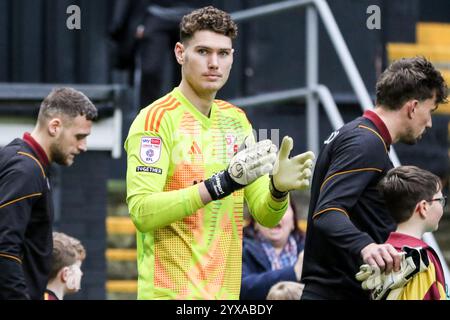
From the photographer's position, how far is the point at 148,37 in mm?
11477

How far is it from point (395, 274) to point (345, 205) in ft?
1.43

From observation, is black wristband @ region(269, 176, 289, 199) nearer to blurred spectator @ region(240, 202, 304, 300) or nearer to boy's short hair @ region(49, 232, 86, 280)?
boy's short hair @ region(49, 232, 86, 280)

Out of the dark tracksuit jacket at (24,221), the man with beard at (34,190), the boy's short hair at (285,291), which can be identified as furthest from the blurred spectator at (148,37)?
the dark tracksuit jacket at (24,221)

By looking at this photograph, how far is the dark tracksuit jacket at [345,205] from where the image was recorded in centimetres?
658

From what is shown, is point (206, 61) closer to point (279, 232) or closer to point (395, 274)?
point (395, 274)

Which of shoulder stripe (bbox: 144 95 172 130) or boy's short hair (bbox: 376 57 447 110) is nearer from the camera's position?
shoulder stripe (bbox: 144 95 172 130)

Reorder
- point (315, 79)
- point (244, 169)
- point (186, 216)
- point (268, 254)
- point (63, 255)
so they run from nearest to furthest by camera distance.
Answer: point (244, 169), point (186, 216), point (63, 255), point (268, 254), point (315, 79)

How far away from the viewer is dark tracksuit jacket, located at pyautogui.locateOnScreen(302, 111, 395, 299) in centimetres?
658

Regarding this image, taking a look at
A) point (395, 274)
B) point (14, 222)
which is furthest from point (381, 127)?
point (14, 222)

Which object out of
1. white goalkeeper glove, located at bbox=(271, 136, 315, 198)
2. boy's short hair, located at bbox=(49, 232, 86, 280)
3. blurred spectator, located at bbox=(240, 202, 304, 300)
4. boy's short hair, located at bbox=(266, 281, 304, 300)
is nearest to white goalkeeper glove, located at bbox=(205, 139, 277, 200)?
white goalkeeper glove, located at bbox=(271, 136, 315, 198)

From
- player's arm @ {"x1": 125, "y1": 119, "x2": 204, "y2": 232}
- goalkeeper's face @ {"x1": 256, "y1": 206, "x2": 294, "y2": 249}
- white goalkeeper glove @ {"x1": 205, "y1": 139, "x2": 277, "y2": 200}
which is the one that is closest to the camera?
white goalkeeper glove @ {"x1": 205, "y1": 139, "x2": 277, "y2": 200}

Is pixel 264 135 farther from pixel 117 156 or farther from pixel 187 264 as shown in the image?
pixel 117 156

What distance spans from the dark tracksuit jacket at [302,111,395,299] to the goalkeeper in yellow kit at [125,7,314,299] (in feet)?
0.71

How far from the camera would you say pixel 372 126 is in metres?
6.78
